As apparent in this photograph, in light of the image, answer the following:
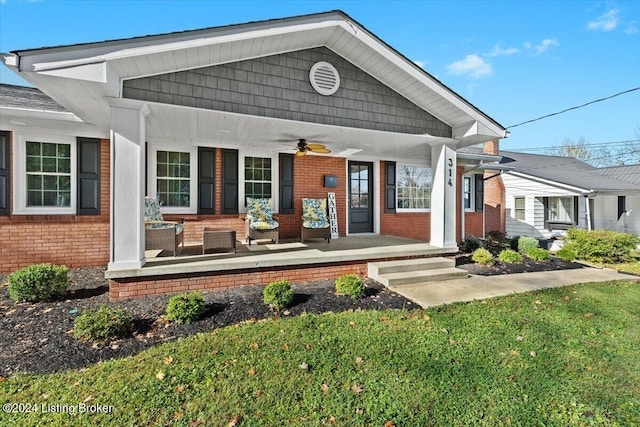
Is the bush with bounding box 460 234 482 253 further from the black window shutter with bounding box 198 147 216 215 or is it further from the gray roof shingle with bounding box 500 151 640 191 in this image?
the black window shutter with bounding box 198 147 216 215

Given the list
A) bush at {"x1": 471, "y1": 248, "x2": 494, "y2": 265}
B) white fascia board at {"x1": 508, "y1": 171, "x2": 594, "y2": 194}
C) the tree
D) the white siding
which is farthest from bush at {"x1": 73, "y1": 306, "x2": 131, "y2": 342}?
the tree

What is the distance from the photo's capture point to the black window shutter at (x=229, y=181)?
6.99 metres

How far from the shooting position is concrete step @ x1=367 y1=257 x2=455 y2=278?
17.6ft

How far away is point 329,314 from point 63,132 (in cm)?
598

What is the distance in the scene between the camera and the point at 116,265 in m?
4.00

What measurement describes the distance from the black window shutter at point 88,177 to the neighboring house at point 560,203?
1412cm

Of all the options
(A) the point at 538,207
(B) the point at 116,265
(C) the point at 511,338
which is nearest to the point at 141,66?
(B) the point at 116,265

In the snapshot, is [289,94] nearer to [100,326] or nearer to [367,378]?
[100,326]

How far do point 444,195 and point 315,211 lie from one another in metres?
2.93

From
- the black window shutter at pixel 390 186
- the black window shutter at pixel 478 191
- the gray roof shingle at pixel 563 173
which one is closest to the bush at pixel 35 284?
the black window shutter at pixel 390 186

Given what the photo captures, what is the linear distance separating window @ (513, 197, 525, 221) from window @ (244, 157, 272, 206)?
41.1 ft

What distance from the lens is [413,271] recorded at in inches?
218

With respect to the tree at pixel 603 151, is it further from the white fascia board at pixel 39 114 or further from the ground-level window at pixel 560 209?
the white fascia board at pixel 39 114

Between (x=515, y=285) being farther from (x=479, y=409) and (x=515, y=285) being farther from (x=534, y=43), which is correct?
(x=534, y=43)
